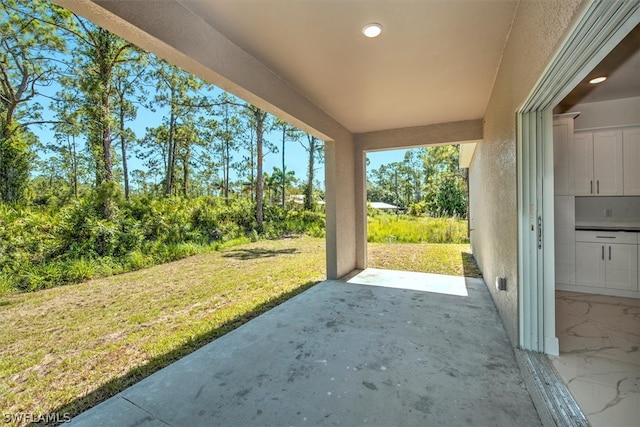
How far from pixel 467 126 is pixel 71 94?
1075 cm

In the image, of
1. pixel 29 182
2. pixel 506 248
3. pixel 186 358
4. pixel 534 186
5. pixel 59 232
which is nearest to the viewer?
pixel 534 186

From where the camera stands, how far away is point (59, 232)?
5.82 meters

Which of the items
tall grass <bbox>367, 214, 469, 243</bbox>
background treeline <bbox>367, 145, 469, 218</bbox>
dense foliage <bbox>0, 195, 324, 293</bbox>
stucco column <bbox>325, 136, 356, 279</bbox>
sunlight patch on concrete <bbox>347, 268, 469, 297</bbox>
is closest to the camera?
sunlight patch on concrete <bbox>347, 268, 469, 297</bbox>

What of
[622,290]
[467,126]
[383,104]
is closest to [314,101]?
[383,104]

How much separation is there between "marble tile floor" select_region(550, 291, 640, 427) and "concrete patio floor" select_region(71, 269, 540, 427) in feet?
1.04

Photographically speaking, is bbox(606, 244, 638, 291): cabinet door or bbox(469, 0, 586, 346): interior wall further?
bbox(606, 244, 638, 291): cabinet door

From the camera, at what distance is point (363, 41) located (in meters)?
2.28

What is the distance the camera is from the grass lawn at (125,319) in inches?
77.8

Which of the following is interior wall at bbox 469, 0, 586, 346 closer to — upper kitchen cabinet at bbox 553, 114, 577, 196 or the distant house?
the distant house

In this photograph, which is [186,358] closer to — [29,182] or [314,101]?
[314,101]

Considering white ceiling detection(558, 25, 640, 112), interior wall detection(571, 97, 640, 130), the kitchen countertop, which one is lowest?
the kitchen countertop

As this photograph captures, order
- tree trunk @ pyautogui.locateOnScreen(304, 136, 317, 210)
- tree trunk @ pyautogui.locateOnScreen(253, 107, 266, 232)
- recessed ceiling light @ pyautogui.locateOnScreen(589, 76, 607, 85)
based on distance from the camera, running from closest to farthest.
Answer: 1. recessed ceiling light @ pyautogui.locateOnScreen(589, 76, 607, 85)
2. tree trunk @ pyautogui.locateOnScreen(253, 107, 266, 232)
3. tree trunk @ pyautogui.locateOnScreen(304, 136, 317, 210)

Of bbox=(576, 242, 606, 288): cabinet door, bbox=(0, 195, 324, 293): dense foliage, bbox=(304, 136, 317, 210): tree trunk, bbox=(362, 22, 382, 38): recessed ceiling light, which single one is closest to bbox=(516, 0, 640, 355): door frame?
bbox=(362, 22, 382, 38): recessed ceiling light

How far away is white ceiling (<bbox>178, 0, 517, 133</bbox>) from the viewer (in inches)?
74.9
